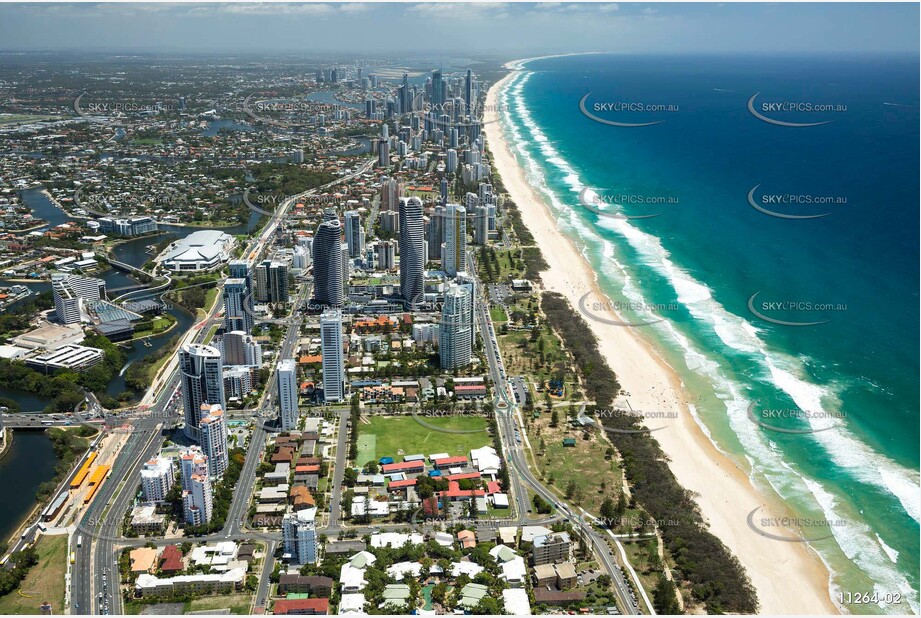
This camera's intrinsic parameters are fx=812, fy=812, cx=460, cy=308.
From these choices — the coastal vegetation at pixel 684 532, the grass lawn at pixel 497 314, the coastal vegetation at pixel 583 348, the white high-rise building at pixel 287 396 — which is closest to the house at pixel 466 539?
the coastal vegetation at pixel 684 532

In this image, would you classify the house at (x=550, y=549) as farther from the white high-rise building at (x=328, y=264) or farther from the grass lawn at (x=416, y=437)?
the white high-rise building at (x=328, y=264)

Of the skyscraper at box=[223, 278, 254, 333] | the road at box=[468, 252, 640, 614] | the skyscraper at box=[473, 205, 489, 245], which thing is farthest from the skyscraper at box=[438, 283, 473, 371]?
the skyscraper at box=[473, 205, 489, 245]

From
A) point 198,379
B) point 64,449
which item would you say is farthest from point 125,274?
point 198,379

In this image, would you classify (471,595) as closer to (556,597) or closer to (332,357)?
(556,597)

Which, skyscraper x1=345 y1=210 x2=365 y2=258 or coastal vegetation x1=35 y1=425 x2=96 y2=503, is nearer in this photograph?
coastal vegetation x1=35 y1=425 x2=96 y2=503

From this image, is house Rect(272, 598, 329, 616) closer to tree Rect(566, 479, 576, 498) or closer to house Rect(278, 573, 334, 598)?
house Rect(278, 573, 334, 598)

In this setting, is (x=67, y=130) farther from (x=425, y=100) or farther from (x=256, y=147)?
(x=425, y=100)
